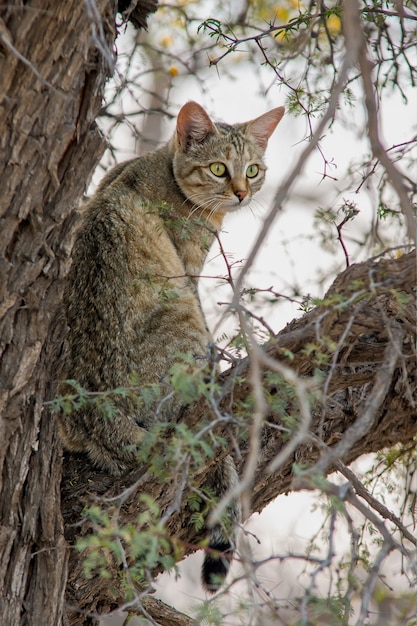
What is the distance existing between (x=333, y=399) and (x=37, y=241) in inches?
54.6

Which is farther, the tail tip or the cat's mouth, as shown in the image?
the cat's mouth

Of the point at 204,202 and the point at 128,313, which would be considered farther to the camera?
the point at 204,202

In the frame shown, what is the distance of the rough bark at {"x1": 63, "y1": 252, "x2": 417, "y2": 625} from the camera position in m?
2.54

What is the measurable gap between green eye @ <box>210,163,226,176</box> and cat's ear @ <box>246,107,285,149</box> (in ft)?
1.19

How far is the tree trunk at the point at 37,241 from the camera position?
2.41m

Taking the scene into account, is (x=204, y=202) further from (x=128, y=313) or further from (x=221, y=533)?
(x=221, y=533)

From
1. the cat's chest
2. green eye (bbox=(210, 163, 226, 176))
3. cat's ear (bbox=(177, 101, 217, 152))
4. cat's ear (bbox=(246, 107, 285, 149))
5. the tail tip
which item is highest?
cat's ear (bbox=(246, 107, 285, 149))

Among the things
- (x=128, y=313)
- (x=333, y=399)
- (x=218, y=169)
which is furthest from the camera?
(x=218, y=169)

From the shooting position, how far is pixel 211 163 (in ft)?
14.5

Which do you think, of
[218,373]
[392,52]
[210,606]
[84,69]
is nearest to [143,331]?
[218,373]

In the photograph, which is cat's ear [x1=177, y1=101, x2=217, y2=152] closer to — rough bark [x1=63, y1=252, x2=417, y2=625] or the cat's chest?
the cat's chest

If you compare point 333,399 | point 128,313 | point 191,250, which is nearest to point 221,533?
point 333,399

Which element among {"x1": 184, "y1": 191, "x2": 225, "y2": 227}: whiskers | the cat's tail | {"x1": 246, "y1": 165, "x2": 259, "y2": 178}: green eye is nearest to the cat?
the cat's tail

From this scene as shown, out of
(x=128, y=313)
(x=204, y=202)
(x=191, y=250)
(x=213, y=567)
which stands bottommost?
(x=213, y=567)
